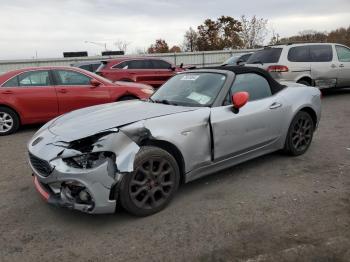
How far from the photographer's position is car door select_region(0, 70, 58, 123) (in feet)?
27.4

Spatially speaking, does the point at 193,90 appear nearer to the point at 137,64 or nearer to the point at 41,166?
the point at 41,166

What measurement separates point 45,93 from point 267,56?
20.0ft

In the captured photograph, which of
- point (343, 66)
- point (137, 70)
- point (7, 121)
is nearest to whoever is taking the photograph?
point (7, 121)

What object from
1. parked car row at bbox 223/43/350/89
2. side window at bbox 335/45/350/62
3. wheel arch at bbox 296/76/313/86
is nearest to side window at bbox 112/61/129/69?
parked car row at bbox 223/43/350/89

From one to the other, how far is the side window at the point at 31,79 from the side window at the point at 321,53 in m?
7.32

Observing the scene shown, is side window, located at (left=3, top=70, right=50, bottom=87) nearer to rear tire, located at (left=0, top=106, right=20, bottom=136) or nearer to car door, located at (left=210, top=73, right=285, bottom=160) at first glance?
rear tire, located at (left=0, top=106, right=20, bottom=136)

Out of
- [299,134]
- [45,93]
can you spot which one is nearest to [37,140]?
[299,134]

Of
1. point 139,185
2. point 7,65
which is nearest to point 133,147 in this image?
point 139,185

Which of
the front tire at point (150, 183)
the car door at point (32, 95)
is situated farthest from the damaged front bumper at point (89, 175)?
the car door at point (32, 95)

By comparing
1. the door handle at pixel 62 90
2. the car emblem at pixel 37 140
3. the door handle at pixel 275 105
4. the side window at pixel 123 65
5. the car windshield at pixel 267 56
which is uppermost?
the car windshield at pixel 267 56

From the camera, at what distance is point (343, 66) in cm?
1145

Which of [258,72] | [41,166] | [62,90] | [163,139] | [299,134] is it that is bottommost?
[299,134]

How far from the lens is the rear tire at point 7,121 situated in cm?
837

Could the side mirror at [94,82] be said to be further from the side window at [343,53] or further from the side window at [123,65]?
the side window at [343,53]
